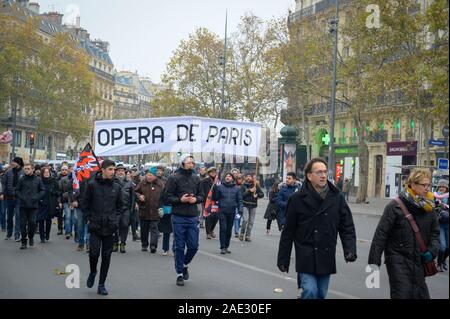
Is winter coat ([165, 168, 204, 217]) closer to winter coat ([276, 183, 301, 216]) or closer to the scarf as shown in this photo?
the scarf

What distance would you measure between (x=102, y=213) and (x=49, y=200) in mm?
7266

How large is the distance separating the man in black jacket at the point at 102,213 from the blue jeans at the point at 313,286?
3.33 metres

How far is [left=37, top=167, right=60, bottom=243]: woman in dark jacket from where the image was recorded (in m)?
15.3

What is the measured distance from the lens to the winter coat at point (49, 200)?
601 inches

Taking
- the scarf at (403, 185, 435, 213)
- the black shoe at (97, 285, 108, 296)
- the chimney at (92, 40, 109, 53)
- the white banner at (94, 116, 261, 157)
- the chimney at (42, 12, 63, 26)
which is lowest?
the black shoe at (97, 285, 108, 296)

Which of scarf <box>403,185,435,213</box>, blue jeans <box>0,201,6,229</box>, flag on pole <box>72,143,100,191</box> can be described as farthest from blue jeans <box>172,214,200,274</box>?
blue jeans <box>0,201,6,229</box>

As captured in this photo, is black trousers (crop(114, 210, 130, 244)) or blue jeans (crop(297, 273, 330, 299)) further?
black trousers (crop(114, 210, 130, 244))

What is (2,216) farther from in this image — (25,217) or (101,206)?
(101,206)

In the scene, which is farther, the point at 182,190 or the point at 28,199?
the point at 28,199

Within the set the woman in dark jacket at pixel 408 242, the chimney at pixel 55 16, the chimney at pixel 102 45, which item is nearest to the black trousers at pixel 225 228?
the woman in dark jacket at pixel 408 242

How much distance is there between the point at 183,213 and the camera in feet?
33.4

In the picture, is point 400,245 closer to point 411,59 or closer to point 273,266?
point 273,266

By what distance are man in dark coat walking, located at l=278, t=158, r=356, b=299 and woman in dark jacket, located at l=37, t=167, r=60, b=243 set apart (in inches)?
381

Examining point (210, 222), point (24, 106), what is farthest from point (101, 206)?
point (24, 106)
